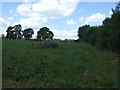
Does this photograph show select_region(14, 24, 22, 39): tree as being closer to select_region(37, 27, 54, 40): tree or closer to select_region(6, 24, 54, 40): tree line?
select_region(6, 24, 54, 40): tree line

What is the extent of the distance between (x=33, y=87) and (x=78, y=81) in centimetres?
151

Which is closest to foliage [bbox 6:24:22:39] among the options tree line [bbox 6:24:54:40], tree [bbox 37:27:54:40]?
tree line [bbox 6:24:54:40]

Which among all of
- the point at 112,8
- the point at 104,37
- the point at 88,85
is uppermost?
the point at 112,8

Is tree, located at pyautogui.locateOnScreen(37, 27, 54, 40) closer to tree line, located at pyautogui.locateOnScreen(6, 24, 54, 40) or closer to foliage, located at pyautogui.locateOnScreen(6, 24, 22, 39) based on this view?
tree line, located at pyautogui.locateOnScreen(6, 24, 54, 40)

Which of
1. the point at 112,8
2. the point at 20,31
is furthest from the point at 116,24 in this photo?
the point at 20,31

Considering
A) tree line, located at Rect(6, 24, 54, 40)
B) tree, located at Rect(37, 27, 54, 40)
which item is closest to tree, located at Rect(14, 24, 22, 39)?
tree line, located at Rect(6, 24, 54, 40)

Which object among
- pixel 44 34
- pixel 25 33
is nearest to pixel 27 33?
pixel 25 33

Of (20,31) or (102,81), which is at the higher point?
(20,31)

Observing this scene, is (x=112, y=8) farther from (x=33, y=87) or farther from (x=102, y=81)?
(x=33, y=87)

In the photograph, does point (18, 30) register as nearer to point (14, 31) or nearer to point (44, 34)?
point (14, 31)

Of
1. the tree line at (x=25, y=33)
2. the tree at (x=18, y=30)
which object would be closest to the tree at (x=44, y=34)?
the tree line at (x=25, y=33)

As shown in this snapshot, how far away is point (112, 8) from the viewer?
52.9 ft

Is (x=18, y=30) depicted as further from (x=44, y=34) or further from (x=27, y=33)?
(x=44, y=34)

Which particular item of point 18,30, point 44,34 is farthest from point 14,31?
point 44,34
